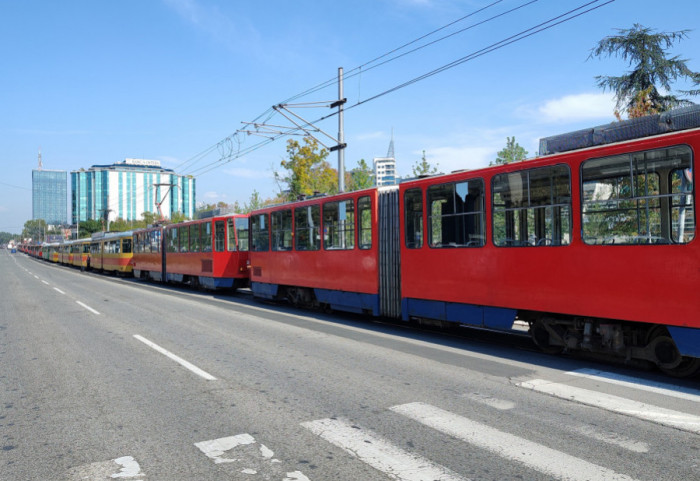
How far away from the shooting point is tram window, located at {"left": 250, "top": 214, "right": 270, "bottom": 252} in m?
16.3

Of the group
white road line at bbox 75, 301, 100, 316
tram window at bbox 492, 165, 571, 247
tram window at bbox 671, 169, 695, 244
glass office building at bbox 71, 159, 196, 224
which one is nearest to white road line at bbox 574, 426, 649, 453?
tram window at bbox 671, 169, 695, 244

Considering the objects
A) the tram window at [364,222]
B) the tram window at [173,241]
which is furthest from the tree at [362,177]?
the tram window at [364,222]

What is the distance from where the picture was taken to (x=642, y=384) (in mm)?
6266

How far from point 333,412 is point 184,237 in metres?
19.5

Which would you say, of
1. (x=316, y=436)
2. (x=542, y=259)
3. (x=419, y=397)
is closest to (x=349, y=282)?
(x=542, y=259)

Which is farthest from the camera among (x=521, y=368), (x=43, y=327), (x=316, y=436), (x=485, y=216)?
(x=43, y=327)

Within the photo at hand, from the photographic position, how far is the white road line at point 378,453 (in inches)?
151

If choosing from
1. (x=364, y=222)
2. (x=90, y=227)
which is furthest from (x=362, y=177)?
(x=90, y=227)

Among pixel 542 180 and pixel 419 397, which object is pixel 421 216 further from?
pixel 419 397

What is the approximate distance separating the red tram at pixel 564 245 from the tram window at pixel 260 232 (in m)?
5.20

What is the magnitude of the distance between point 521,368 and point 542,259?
163 centimetres

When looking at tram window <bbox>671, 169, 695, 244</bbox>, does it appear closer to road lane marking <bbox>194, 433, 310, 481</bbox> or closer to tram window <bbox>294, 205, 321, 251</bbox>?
road lane marking <bbox>194, 433, 310, 481</bbox>

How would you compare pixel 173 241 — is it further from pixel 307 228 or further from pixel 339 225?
pixel 339 225

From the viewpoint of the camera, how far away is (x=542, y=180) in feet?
25.5
